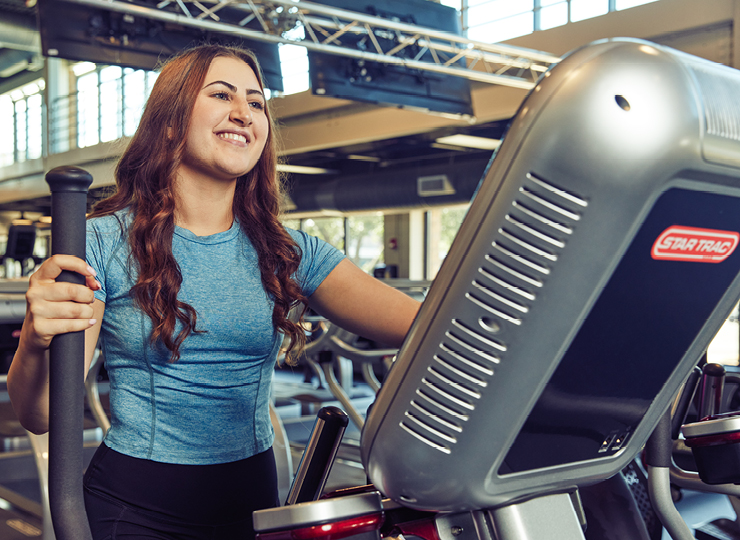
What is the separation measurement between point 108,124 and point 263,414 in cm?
1303

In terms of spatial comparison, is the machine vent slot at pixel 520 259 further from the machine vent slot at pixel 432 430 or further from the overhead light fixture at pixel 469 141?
the overhead light fixture at pixel 469 141

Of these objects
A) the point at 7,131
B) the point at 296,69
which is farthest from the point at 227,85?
the point at 7,131

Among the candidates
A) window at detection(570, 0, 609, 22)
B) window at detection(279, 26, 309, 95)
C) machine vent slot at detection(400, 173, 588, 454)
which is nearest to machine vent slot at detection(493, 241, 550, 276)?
machine vent slot at detection(400, 173, 588, 454)

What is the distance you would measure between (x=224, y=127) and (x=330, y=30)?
5565 millimetres

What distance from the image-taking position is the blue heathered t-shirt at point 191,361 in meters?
0.99

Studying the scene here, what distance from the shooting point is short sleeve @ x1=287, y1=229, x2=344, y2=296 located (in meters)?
1.13

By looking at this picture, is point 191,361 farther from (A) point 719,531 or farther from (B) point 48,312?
(A) point 719,531

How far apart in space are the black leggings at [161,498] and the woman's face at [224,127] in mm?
433

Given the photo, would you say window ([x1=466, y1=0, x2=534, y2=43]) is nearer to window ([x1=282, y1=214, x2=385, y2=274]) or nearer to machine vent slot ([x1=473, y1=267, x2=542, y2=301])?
window ([x1=282, y1=214, x2=385, y2=274])

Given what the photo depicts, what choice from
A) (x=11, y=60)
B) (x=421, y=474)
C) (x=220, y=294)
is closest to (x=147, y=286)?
(x=220, y=294)

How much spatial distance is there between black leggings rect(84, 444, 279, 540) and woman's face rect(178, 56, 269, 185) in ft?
1.42

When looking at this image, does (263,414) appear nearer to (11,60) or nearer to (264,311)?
(264,311)

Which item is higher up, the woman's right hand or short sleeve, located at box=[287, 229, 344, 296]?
the woman's right hand

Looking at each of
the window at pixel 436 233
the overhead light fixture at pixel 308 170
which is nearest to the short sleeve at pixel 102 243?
the overhead light fixture at pixel 308 170
